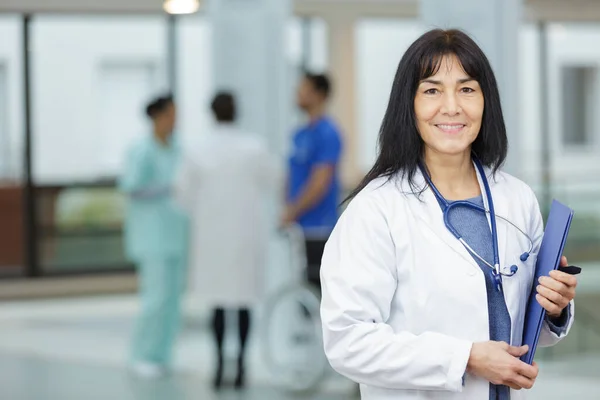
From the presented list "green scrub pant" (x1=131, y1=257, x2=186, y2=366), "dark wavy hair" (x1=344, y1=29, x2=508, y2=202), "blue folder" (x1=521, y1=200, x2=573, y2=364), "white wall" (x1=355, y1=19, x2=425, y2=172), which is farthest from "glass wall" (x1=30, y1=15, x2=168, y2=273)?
"blue folder" (x1=521, y1=200, x2=573, y2=364)

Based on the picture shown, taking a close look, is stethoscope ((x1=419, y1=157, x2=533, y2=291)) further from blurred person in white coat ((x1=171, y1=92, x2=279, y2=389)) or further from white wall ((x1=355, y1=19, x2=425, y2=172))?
white wall ((x1=355, y1=19, x2=425, y2=172))

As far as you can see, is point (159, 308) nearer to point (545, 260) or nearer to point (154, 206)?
point (154, 206)

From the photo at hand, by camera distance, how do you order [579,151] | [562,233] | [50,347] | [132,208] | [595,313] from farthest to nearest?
[579,151], [50,347], [132,208], [595,313], [562,233]

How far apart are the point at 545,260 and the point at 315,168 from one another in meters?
4.28

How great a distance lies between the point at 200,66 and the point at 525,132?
3.38 m

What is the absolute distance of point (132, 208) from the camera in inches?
282

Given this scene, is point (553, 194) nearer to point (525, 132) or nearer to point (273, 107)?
point (273, 107)

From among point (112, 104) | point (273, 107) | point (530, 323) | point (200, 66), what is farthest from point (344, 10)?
point (530, 323)

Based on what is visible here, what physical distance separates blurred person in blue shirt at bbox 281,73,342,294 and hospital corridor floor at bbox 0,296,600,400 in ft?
2.95

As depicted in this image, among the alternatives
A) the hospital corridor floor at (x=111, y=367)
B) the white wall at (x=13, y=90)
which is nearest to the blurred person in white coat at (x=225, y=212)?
the hospital corridor floor at (x=111, y=367)

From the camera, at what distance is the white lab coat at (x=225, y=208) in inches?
256

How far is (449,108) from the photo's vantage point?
207 cm

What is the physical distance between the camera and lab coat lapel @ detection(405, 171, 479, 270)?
6.72 feet

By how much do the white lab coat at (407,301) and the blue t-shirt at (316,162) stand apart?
4.23 m
